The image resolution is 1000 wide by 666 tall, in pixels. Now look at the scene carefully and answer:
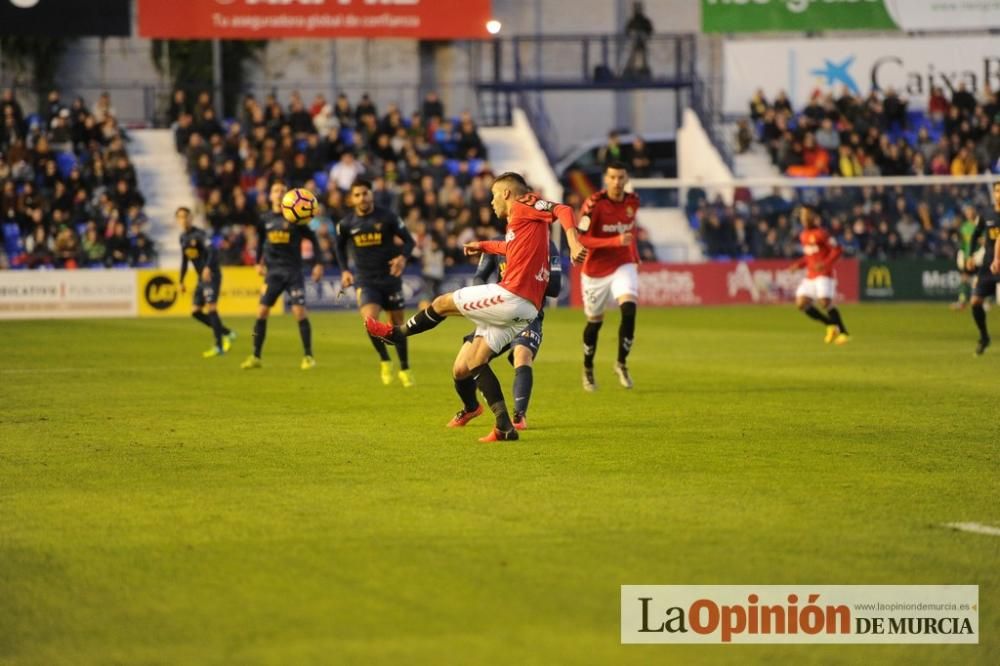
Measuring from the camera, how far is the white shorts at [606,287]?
A: 616 inches

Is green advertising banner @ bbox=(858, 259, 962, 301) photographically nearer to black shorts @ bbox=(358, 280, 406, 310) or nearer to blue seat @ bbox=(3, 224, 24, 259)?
blue seat @ bbox=(3, 224, 24, 259)

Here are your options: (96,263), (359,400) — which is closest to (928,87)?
(96,263)

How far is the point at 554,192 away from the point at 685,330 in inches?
489

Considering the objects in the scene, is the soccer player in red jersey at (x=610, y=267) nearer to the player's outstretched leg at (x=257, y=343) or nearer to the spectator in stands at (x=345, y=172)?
the player's outstretched leg at (x=257, y=343)

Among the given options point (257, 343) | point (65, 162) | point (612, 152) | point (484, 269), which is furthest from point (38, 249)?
point (484, 269)

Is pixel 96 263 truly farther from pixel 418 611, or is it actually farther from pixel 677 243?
pixel 418 611

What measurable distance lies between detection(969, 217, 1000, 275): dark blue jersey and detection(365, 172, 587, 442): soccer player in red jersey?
9899mm

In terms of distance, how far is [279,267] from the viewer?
18.8 metres

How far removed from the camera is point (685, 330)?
25797 mm

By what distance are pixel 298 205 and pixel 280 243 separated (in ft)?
3.37

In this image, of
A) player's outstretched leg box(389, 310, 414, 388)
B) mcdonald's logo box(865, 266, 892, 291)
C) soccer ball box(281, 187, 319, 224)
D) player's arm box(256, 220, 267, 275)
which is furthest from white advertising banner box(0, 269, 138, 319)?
player's outstretched leg box(389, 310, 414, 388)

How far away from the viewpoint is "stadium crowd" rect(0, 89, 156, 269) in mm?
32781

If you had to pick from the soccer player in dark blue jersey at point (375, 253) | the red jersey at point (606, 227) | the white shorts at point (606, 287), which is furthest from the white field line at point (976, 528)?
the soccer player in dark blue jersey at point (375, 253)

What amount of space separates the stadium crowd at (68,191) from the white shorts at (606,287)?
19431 mm
